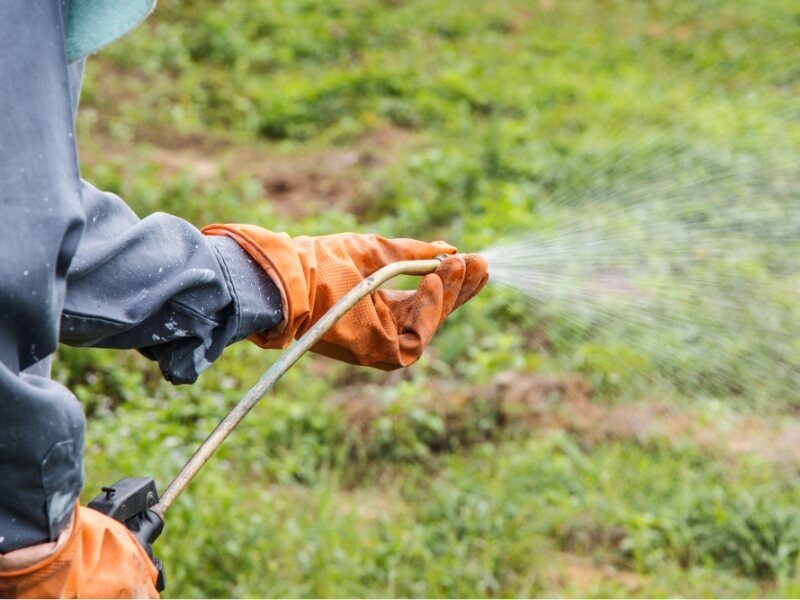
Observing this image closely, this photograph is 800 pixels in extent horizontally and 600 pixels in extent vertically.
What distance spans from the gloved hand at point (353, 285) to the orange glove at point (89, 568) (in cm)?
47

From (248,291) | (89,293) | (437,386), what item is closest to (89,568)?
(89,293)

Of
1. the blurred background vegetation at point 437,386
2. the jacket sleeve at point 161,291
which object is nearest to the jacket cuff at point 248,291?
the jacket sleeve at point 161,291

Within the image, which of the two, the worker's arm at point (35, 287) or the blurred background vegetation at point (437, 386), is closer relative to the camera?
the worker's arm at point (35, 287)

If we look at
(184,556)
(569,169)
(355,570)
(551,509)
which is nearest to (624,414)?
(551,509)

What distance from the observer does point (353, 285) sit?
2.07 meters

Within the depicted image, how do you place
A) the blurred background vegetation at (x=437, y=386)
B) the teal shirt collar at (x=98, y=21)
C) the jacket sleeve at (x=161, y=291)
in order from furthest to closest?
the blurred background vegetation at (x=437, y=386) < the jacket sleeve at (x=161, y=291) < the teal shirt collar at (x=98, y=21)

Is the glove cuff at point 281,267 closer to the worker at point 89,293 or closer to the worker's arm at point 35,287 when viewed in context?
the worker at point 89,293

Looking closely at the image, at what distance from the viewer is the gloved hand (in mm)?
1929

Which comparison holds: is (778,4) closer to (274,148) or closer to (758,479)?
(274,148)

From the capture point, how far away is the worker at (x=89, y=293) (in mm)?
1365

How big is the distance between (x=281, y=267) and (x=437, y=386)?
2.73 meters

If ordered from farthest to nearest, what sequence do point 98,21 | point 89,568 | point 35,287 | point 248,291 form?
point 248,291, point 89,568, point 98,21, point 35,287

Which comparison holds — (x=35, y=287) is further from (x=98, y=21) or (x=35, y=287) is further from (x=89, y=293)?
(x=98, y=21)

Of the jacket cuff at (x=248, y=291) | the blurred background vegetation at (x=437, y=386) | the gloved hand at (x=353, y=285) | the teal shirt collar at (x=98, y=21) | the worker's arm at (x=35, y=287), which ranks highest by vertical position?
the teal shirt collar at (x=98, y=21)
